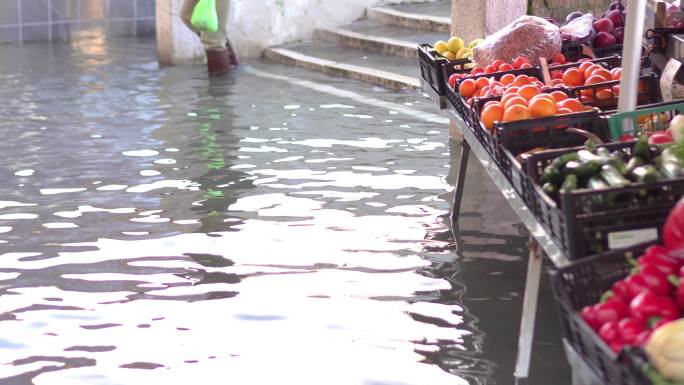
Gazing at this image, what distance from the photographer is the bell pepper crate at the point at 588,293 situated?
8.51ft

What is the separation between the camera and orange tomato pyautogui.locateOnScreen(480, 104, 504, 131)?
15.5 ft

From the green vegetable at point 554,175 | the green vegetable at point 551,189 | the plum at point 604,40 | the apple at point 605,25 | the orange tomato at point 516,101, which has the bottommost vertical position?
the green vegetable at point 551,189

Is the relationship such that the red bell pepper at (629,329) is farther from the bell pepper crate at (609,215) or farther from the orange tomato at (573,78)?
the orange tomato at (573,78)

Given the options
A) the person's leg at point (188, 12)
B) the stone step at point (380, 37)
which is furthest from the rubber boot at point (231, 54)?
the stone step at point (380, 37)

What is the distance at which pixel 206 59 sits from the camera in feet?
43.0

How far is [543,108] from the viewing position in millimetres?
4637

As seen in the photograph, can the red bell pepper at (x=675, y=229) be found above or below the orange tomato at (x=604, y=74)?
below

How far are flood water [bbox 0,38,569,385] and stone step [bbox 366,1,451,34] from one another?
290cm

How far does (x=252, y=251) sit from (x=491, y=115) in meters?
1.66

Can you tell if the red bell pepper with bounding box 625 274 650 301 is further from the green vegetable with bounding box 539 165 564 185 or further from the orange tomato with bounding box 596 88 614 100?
the orange tomato with bounding box 596 88 614 100

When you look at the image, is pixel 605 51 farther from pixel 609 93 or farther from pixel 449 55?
pixel 609 93

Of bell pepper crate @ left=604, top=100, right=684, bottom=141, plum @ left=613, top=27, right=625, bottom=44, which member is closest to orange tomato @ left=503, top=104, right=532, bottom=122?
bell pepper crate @ left=604, top=100, right=684, bottom=141

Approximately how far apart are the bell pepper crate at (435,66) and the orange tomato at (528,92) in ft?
3.62

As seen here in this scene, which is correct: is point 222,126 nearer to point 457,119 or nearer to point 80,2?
point 457,119
